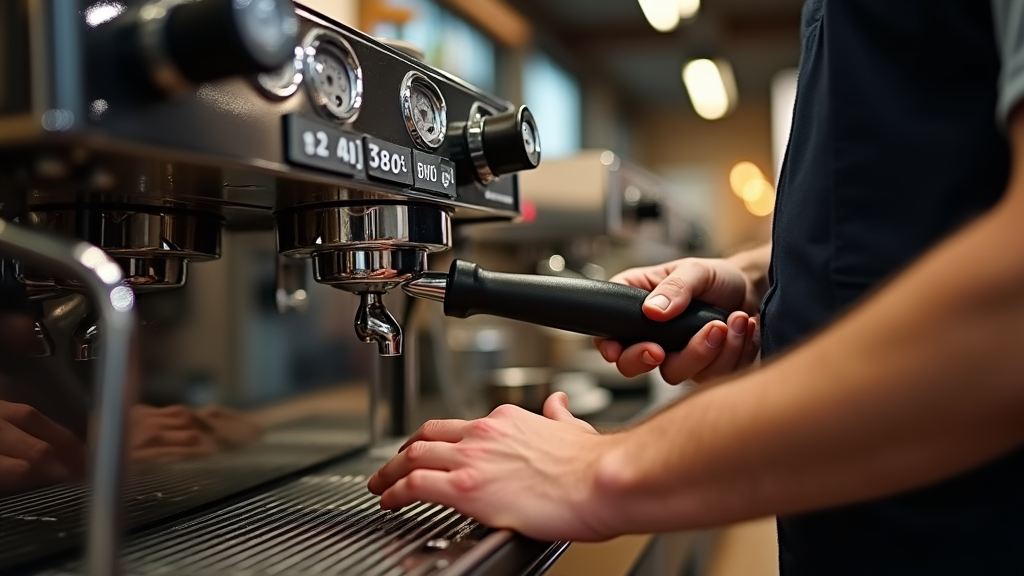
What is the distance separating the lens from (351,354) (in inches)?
40.1

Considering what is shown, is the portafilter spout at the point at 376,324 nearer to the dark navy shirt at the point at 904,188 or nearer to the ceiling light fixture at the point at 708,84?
the dark navy shirt at the point at 904,188

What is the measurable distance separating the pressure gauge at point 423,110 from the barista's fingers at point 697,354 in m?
0.23

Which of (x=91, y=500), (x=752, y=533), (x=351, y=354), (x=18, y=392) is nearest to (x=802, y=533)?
(x=91, y=500)

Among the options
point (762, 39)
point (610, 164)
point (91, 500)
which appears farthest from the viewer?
point (762, 39)

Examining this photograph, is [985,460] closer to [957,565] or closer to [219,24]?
[957,565]

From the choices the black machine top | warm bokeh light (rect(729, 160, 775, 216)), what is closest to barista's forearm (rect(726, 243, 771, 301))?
the black machine top

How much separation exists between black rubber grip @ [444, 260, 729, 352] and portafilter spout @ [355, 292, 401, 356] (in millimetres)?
44

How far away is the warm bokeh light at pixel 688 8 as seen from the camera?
2.31 meters

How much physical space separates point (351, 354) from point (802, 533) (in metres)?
0.63

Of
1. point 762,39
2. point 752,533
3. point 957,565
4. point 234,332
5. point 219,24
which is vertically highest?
point 762,39

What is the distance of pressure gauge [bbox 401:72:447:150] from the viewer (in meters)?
0.54

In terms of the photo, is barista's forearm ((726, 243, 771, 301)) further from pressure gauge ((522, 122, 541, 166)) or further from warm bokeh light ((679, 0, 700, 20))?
warm bokeh light ((679, 0, 700, 20))

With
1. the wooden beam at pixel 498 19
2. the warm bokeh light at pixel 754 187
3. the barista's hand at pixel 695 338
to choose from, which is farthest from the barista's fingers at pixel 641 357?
the warm bokeh light at pixel 754 187

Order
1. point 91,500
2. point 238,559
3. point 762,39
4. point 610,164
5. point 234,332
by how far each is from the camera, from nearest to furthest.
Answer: point 91,500 → point 238,559 → point 234,332 → point 610,164 → point 762,39
